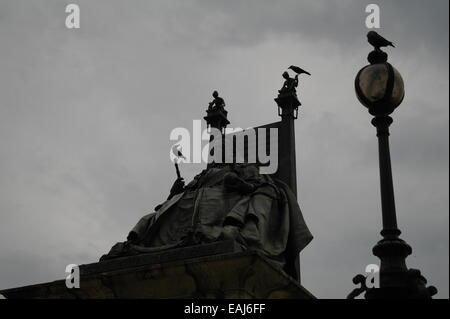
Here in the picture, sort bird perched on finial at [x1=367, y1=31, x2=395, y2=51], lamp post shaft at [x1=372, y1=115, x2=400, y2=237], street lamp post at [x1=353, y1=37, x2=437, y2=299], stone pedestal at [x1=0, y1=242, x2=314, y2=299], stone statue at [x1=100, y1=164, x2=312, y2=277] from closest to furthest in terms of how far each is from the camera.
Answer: street lamp post at [x1=353, y1=37, x2=437, y2=299] < lamp post shaft at [x1=372, y1=115, x2=400, y2=237] < bird perched on finial at [x1=367, y1=31, x2=395, y2=51] < stone pedestal at [x1=0, y1=242, x2=314, y2=299] < stone statue at [x1=100, y1=164, x2=312, y2=277]

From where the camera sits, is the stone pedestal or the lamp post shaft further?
the stone pedestal

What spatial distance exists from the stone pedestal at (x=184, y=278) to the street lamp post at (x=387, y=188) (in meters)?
1.83

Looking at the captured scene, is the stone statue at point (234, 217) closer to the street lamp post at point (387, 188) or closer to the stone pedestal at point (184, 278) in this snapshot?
the stone pedestal at point (184, 278)

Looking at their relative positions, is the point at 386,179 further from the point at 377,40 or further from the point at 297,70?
the point at 297,70

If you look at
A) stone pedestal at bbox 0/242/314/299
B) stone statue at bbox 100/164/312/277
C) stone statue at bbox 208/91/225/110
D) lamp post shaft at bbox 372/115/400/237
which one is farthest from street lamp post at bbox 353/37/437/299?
stone statue at bbox 208/91/225/110

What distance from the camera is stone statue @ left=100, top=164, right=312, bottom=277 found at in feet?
32.4

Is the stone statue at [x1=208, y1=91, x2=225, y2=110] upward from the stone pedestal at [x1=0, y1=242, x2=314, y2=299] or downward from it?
upward

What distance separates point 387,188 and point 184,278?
9.59 feet

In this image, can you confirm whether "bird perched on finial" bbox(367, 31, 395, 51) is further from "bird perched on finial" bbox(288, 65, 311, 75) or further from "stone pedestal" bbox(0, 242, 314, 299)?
"bird perched on finial" bbox(288, 65, 311, 75)

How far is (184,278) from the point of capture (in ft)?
28.6

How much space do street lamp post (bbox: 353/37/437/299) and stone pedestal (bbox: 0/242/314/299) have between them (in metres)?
1.83
